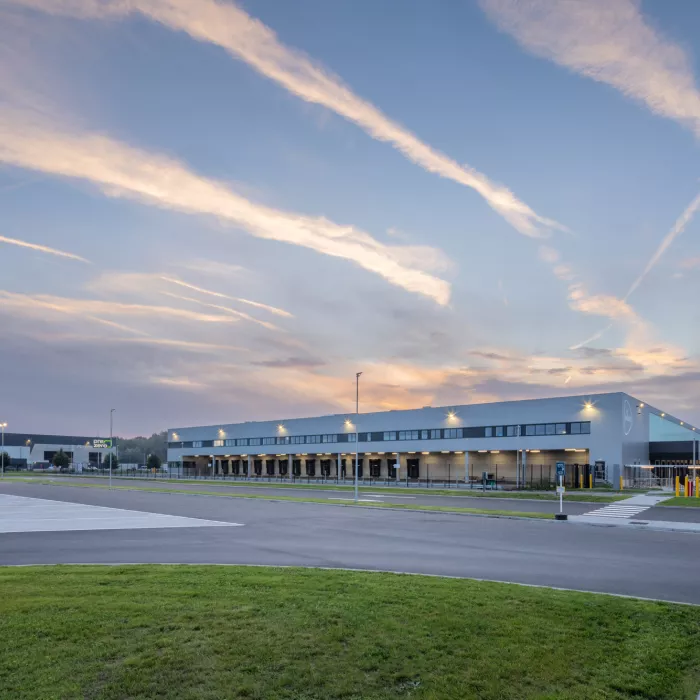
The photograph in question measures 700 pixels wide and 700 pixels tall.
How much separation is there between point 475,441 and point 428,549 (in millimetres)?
57864

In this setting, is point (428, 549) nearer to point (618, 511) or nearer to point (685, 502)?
point (618, 511)

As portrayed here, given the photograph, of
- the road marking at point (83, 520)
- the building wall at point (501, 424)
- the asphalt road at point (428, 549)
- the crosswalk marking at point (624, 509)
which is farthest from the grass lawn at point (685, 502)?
the road marking at point (83, 520)

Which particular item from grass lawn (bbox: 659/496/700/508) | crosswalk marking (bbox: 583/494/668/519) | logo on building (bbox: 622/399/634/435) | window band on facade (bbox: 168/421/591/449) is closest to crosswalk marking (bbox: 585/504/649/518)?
crosswalk marking (bbox: 583/494/668/519)

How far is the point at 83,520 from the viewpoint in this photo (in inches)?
1144

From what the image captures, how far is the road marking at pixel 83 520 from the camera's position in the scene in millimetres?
25844

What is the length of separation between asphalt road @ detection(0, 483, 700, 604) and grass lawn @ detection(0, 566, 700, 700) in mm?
3061

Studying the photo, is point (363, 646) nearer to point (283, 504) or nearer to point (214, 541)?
point (214, 541)

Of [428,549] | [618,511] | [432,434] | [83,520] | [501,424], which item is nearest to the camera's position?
[428,549]

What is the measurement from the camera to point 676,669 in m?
8.63

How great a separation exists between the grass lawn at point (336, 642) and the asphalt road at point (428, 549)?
3061mm

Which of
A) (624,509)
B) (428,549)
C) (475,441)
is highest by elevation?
(475,441)

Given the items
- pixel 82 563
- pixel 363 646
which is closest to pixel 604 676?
pixel 363 646

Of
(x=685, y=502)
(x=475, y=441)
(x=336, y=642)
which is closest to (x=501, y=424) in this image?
(x=475, y=441)

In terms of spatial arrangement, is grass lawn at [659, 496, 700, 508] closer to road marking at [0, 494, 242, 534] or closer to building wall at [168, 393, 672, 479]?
building wall at [168, 393, 672, 479]
